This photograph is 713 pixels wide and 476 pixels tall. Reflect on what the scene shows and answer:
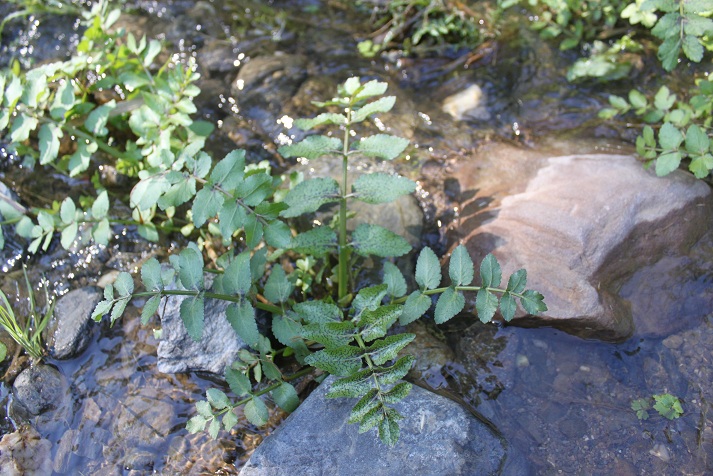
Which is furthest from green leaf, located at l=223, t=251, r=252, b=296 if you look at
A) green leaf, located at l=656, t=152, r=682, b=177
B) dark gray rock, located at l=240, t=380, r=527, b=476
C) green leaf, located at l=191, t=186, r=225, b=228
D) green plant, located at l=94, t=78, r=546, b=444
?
green leaf, located at l=656, t=152, r=682, b=177

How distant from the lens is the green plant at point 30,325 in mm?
3143

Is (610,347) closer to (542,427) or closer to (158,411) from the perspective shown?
(542,427)

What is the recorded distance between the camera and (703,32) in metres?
3.28

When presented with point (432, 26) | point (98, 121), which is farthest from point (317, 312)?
point (432, 26)

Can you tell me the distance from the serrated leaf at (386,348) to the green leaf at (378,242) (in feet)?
2.18

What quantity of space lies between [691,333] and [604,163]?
1.04m

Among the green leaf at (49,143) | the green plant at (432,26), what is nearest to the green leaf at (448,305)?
the green leaf at (49,143)

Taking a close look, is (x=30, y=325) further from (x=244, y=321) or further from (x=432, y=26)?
(x=432, y=26)

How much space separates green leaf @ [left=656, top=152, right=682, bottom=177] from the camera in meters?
3.28

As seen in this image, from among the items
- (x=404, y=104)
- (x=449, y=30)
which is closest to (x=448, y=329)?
(x=404, y=104)

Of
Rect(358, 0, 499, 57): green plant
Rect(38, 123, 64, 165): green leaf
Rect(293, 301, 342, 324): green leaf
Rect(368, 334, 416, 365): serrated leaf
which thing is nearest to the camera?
Rect(368, 334, 416, 365): serrated leaf

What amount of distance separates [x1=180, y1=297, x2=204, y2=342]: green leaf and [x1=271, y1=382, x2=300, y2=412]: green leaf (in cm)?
51

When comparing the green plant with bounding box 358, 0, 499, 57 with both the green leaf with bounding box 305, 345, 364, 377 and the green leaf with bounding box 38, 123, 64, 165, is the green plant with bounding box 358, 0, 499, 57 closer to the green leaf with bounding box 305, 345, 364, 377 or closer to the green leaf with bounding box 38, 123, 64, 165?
the green leaf with bounding box 38, 123, 64, 165

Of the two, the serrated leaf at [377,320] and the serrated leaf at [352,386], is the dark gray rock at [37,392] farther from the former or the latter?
the serrated leaf at [377,320]
